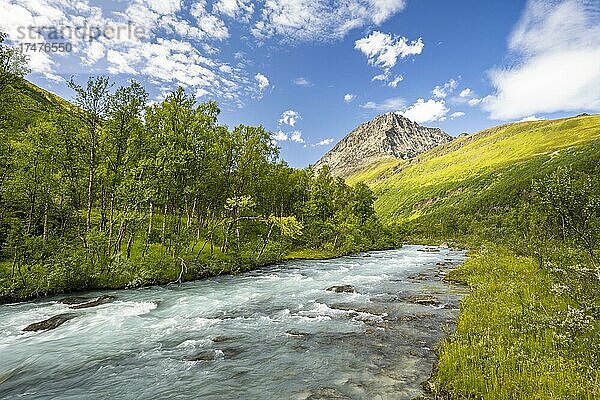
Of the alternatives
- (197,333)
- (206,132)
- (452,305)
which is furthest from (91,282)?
(452,305)

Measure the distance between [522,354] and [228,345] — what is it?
1056 cm

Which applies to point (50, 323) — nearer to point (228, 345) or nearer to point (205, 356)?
point (205, 356)

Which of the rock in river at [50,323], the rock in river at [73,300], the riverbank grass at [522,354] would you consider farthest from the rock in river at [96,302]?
the riverbank grass at [522,354]

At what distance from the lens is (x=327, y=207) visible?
228ft

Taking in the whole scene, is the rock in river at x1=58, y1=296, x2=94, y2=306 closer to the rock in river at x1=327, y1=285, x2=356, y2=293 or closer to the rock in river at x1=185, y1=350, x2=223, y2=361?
the rock in river at x1=185, y1=350, x2=223, y2=361

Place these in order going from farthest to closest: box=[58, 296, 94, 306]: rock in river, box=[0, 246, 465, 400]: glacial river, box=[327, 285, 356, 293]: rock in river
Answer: box=[327, 285, 356, 293]: rock in river → box=[58, 296, 94, 306]: rock in river → box=[0, 246, 465, 400]: glacial river

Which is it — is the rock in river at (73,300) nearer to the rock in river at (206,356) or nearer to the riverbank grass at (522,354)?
the rock in river at (206,356)

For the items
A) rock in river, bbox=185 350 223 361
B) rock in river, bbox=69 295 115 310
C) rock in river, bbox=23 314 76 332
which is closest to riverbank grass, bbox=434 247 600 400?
rock in river, bbox=185 350 223 361

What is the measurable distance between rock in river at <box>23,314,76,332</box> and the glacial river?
35 cm

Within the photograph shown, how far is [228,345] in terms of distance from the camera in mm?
14570

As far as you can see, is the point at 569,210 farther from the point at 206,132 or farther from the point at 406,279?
the point at 206,132

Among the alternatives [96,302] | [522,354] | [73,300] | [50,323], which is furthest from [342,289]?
[50,323]

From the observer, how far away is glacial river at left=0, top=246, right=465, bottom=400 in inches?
421

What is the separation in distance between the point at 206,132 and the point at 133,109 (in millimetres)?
6270
